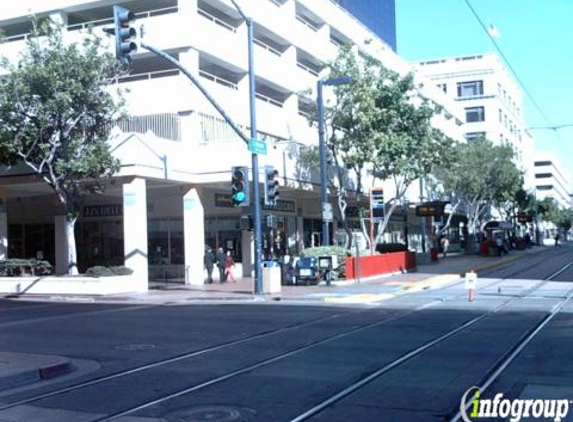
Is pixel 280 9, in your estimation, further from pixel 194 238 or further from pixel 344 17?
pixel 194 238

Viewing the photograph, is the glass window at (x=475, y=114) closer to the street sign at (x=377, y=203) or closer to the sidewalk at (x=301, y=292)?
the sidewalk at (x=301, y=292)

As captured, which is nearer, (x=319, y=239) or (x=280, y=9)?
Result: (x=280, y=9)

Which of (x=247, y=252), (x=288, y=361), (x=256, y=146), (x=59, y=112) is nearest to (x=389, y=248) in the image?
(x=247, y=252)

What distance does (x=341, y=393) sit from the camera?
27.2 ft

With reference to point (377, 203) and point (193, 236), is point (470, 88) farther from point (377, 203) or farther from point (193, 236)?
point (193, 236)

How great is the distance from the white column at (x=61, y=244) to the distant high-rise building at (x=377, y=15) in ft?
92.4

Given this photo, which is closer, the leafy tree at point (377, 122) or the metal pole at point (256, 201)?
the metal pole at point (256, 201)

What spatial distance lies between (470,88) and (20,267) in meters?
71.0

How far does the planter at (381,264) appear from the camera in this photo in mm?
29250

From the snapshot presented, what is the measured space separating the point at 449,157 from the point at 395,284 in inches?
428

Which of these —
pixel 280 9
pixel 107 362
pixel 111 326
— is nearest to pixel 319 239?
pixel 280 9

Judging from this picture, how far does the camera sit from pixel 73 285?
1050 inches

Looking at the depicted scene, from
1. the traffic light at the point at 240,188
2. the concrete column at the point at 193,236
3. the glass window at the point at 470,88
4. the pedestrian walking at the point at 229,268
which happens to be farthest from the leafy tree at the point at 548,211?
the traffic light at the point at 240,188

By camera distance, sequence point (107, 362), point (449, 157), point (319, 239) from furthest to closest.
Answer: point (319, 239)
point (449, 157)
point (107, 362)
